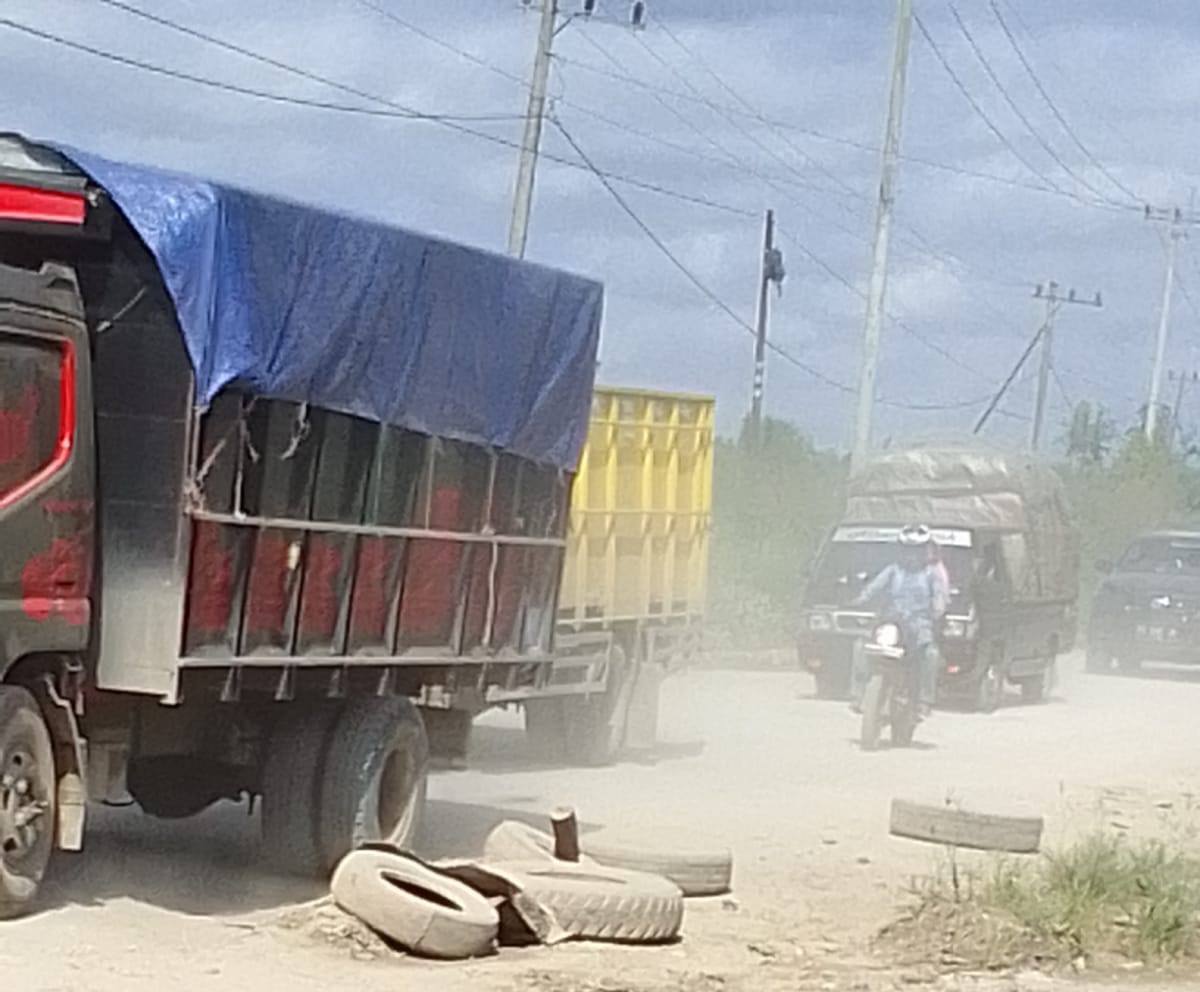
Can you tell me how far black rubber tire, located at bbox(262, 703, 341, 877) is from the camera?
12.4 meters

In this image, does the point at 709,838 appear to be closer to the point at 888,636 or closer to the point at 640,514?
the point at 640,514

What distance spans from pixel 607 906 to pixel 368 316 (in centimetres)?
300

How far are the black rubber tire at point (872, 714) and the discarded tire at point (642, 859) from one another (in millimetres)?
8661

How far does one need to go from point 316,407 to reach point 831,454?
3886 centimetres

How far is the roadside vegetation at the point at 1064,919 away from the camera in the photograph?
11.5m

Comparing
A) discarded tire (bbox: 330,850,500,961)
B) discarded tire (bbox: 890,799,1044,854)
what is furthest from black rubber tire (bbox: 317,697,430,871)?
discarded tire (bbox: 890,799,1044,854)

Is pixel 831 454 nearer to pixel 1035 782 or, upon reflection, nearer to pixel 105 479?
pixel 1035 782

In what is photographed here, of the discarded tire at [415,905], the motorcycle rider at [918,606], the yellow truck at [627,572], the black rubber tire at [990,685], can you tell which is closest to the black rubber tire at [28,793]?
the discarded tire at [415,905]

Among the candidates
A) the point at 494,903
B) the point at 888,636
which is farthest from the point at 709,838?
the point at 888,636

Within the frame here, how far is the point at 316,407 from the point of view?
1175 cm

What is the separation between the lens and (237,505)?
11.0 m

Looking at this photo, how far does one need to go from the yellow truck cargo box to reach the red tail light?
25.1ft

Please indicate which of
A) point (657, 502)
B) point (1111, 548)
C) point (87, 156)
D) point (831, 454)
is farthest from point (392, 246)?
point (1111, 548)

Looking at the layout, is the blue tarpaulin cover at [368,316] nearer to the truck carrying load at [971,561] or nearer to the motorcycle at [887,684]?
the motorcycle at [887,684]
